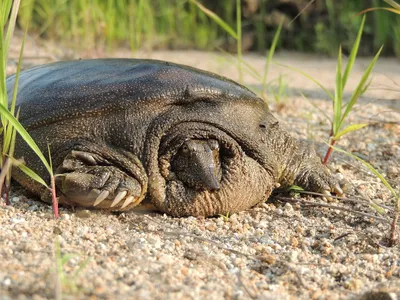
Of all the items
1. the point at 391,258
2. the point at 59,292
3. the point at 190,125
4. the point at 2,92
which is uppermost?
the point at 2,92

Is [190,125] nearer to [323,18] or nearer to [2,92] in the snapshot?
[2,92]

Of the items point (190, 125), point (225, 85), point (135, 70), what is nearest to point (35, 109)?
point (135, 70)

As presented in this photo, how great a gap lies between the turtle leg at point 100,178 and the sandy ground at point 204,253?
0.24ft

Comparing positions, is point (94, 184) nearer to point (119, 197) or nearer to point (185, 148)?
point (119, 197)

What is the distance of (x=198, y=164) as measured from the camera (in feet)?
7.28

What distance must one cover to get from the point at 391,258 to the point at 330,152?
91cm

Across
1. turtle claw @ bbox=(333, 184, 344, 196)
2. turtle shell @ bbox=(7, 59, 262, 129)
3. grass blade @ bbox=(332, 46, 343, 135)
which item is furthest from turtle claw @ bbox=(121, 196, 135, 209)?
grass blade @ bbox=(332, 46, 343, 135)

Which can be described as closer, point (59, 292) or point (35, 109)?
point (59, 292)

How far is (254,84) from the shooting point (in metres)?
4.98

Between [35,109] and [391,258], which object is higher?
[35,109]

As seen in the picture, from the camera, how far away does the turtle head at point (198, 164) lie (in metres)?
2.21

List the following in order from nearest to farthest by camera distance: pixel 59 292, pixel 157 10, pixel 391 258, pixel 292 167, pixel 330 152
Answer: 1. pixel 59 292
2. pixel 391 258
3. pixel 292 167
4. pixel 330 152
5. pixel 157 10

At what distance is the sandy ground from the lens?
61.3 inches

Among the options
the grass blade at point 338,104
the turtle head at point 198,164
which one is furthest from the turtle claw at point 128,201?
the grass blade at point 338,104
